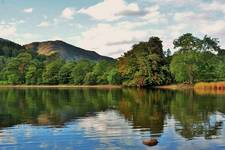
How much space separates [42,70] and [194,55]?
250 feet

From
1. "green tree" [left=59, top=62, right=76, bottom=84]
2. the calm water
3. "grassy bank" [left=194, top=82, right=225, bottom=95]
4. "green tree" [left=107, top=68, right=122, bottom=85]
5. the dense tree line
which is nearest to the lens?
the calm water

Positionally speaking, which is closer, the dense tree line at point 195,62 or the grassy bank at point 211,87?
the grassy bank at point 211,87

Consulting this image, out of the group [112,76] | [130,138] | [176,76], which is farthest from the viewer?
[112,76]

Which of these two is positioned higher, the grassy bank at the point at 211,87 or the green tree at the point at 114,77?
the green tree at the point at 114,77

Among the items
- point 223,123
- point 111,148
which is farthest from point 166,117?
point 111,148

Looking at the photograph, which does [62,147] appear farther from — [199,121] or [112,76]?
[112,76]

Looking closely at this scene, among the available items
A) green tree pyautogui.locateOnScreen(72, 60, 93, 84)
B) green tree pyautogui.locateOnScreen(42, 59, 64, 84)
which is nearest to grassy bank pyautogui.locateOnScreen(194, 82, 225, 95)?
green tree pyautogui.locateOnScreen(72, 60, 93, 84)

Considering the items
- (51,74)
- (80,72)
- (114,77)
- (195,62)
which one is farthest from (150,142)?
(51,74)

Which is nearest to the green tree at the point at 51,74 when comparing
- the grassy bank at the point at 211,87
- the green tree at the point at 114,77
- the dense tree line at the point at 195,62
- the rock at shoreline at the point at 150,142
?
the green tree at the point at 114,77

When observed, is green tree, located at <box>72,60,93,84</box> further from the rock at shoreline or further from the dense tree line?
the rock at shoreline

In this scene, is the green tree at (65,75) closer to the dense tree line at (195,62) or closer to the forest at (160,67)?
the forest at (160,67)

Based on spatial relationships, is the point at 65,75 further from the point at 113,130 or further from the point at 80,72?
the point at 113,130

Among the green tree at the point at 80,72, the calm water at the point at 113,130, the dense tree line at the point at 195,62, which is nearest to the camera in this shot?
the calm water at the point at 113,130

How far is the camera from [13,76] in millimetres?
178375
